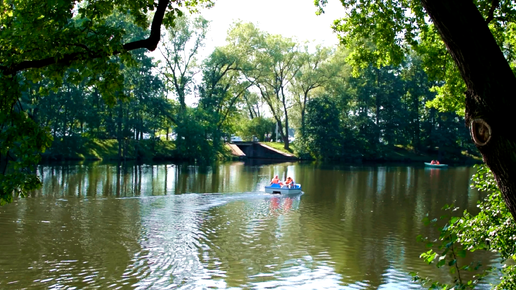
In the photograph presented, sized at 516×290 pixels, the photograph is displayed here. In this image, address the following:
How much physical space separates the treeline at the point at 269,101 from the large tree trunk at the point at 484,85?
45.2 metres

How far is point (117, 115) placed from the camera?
5009 cm

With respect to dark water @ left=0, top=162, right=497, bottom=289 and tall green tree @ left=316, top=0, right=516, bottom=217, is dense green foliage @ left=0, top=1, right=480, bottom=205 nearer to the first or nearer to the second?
dark water @ left=0, top=162, right=497, bottom=289

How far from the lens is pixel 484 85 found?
11.0 feet

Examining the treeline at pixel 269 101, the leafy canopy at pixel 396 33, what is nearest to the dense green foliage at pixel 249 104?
the treeline at pixel 269 101

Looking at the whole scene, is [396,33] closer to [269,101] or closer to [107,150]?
[107,150]

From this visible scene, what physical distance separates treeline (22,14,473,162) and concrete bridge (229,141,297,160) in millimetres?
1935

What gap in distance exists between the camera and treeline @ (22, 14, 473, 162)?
49.3 meters

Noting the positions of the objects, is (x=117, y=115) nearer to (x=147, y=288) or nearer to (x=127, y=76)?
(x=127, y=76)

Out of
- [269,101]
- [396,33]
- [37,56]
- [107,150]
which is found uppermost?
[269,101]

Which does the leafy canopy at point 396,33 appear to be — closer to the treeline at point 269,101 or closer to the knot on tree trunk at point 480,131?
the knot on tree trunk at point 480,131

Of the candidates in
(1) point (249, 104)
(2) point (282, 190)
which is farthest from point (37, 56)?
(1) point (249, 104)

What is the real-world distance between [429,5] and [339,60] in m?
58.1

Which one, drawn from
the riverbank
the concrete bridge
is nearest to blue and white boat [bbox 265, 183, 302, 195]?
the riverbank

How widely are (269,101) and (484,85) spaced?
63.6 metres
